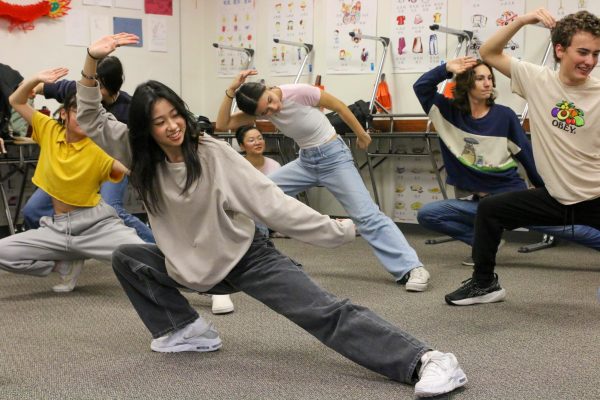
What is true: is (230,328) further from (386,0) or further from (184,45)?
(184,45)

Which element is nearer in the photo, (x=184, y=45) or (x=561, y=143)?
(x=561, y=143)

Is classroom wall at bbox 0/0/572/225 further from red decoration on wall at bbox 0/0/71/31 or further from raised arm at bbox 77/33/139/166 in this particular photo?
raised arm at bbox 77/33/139/166

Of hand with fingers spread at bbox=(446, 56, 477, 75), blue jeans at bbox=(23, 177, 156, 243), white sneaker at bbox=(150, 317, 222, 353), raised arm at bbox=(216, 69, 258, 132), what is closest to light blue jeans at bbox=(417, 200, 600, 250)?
hand with fingers spread at bbox=(446, 56, 477, 75)

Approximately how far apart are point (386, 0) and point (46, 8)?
286 cm

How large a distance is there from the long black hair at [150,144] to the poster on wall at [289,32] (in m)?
4.45

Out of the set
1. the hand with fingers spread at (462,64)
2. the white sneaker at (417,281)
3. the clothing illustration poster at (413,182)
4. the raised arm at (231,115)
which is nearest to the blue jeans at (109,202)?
the raised arm at (231,115)

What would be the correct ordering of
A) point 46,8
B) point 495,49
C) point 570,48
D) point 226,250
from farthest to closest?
point 46,8, point 495,49, point 570,48, point 226,250

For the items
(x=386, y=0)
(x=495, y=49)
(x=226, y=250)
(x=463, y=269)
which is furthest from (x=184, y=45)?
(x=226, y=250)

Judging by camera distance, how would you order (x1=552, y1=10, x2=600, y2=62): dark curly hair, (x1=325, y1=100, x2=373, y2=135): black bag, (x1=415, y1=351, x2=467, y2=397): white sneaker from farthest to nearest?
(x1=325, y1=100, x2=373, y2=135): black bag, (x1=552, y1=10, x2=600, y2=62): dark curly hair, (x1=415, y1=351, x2=467, y2=397): white sneaker

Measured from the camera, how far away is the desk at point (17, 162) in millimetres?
5469

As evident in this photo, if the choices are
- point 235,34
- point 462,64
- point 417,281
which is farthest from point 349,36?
point 417,281

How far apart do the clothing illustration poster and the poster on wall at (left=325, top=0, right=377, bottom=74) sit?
2.68ft

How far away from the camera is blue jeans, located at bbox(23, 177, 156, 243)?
430 centimetres

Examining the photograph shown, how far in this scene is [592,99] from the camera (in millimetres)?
3113
